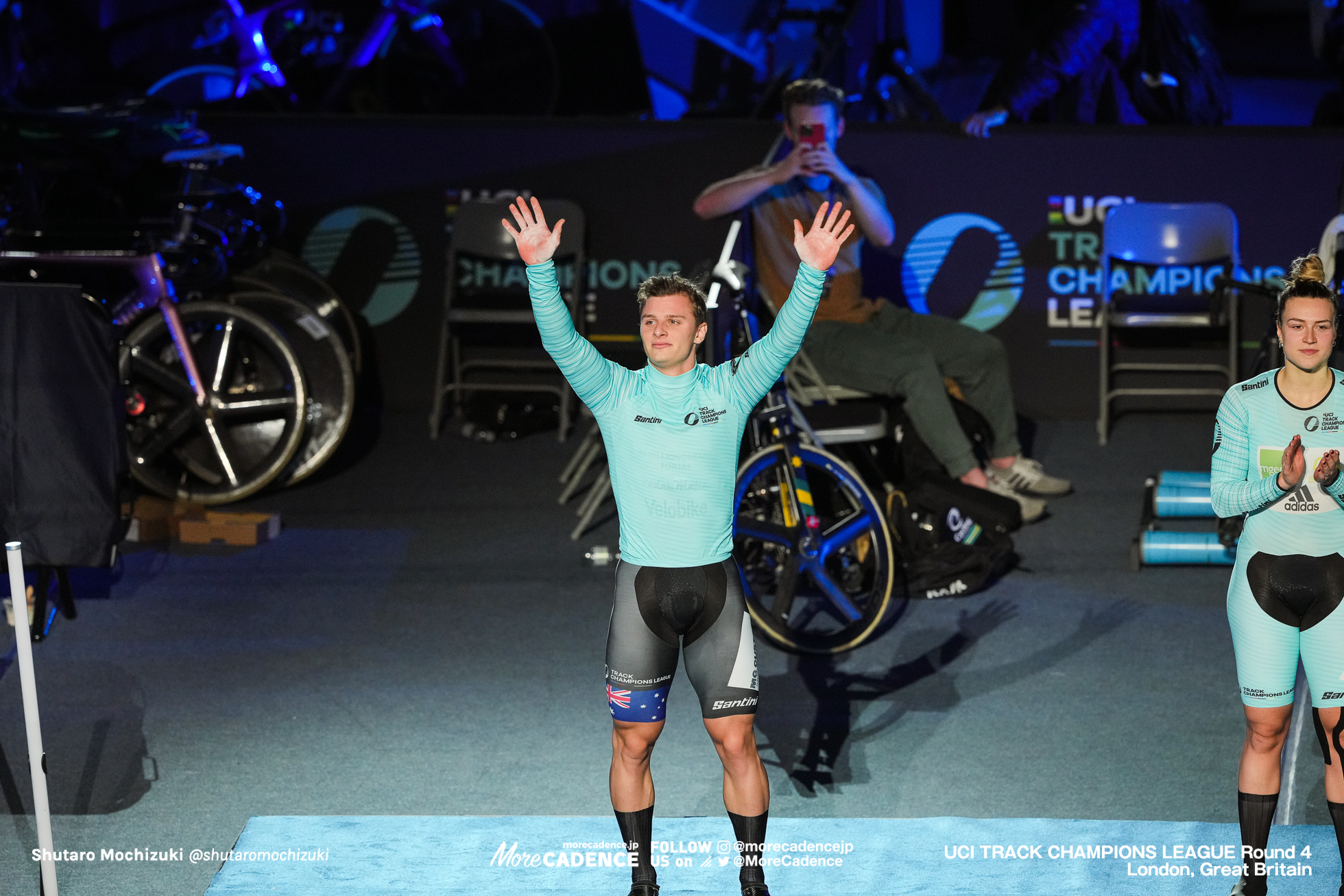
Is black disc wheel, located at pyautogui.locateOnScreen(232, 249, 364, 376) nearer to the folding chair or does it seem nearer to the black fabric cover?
the folding chair

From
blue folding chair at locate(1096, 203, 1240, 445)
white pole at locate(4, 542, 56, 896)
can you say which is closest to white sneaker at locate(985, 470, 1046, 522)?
blue folding chair at locate(1096, 203, 1240, 445)

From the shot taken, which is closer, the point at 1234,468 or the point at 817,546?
the point at 1234,468

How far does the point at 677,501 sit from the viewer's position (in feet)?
11.0

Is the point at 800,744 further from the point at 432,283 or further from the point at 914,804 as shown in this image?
the point at 432,283

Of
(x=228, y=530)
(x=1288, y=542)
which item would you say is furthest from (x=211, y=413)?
(x=1288, y=542)

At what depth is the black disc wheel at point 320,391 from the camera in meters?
7.49

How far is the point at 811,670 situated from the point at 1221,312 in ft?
14.7

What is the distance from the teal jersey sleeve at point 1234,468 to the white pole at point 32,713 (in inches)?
108

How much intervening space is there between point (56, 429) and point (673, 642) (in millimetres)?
1971

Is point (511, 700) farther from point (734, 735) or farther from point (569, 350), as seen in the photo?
point (569, 350)

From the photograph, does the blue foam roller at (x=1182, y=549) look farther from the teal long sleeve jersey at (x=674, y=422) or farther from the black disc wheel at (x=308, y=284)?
the black disc wheel at (x=308, y=284)

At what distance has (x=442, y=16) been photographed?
1027cm

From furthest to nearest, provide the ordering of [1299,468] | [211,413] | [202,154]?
[202,154]
[211,413]
[1299,468]

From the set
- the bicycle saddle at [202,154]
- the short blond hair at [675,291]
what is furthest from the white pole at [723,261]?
the bicycle saddle at [202,154]
